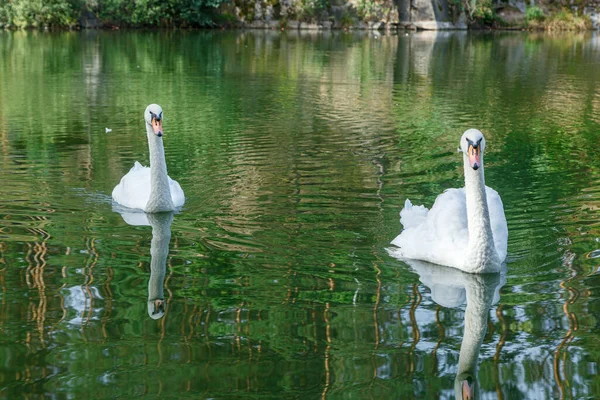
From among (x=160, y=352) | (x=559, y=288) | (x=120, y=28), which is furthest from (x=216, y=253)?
(x=120, y=28)

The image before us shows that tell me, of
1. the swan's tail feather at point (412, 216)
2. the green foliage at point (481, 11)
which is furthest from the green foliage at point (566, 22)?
the swan's tail feather at point (412, 216)

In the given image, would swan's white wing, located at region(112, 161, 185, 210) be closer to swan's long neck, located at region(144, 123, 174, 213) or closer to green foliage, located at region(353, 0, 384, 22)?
swan's long neck, located at region(144, 123, 174, 213)

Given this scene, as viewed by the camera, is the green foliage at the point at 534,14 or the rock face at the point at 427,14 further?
the green foliage at the point at 534,14

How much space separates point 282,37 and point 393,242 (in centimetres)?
4010

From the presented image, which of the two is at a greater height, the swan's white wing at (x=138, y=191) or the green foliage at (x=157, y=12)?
the green foliage at (x=157, y=12)

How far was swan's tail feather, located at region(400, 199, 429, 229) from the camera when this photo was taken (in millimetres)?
9648

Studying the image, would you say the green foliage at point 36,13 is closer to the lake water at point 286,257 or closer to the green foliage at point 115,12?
the green foliage at point 115,12

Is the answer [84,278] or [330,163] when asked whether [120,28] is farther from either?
[84,278]

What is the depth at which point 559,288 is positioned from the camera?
8.19 meters

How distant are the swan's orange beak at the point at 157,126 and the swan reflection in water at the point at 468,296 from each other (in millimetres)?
3184

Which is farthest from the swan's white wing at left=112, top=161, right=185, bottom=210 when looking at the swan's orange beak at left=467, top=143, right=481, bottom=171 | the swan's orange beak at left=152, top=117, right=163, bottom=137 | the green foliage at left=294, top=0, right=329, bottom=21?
the green foliage at left=294, top=0, right=329, bottom=21

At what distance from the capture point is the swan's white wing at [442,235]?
865 cm

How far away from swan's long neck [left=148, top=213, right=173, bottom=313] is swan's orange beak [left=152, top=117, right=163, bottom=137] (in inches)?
38.8

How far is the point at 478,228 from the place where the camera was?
823 centimetres
